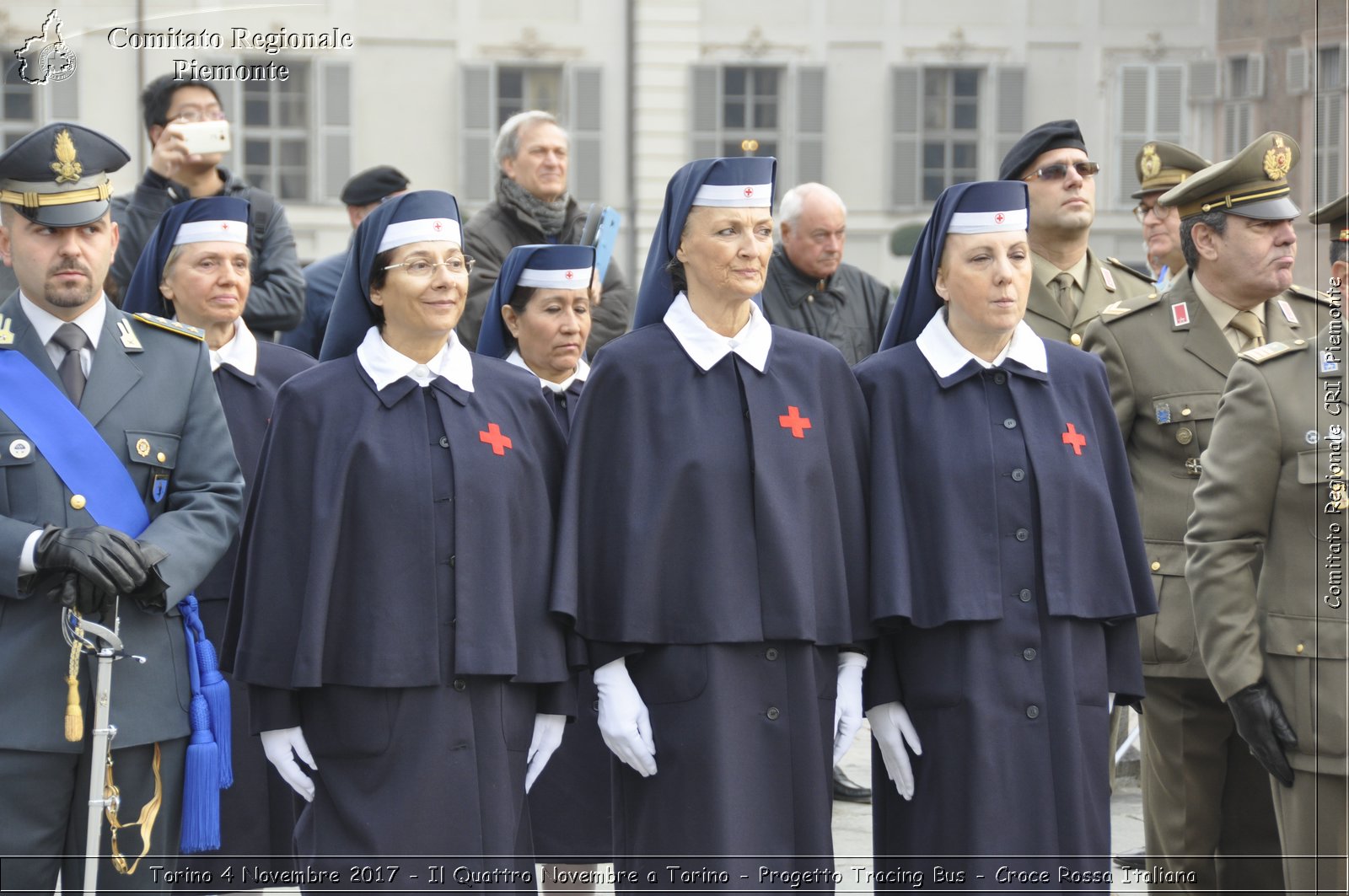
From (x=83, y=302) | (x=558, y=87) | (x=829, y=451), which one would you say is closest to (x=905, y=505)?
(x=829, y=451)

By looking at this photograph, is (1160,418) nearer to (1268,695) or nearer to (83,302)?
(1268,695)

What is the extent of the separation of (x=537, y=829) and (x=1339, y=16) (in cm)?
1618

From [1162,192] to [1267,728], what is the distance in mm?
4006

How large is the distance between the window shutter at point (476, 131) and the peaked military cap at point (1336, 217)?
19.6m

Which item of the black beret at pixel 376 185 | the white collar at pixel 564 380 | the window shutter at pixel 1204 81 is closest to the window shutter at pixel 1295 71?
the window shutter at pixel 1204 81

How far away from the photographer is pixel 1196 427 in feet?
19.6

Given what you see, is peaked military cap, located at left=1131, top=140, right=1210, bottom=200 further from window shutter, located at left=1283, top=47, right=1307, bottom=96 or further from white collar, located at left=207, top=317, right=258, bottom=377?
window shutter, located at left=1283, top=47, right=1307, bottom=96

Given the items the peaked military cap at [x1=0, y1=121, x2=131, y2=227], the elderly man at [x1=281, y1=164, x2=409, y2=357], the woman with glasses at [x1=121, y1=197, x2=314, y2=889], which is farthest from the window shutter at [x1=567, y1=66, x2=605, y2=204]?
the peaked military cap at [x1=0, y1=121, x2=131, y2=227]

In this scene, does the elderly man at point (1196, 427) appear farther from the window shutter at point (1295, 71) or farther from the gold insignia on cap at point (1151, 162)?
the window shutter at point (1295, 71)

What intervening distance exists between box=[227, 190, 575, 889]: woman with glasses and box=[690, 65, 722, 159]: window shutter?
65.7 ft

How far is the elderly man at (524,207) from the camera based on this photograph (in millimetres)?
7930

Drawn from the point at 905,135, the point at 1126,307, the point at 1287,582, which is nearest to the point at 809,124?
the point at 905,135

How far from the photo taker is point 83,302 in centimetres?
490

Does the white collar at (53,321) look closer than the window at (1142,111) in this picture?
Yes
